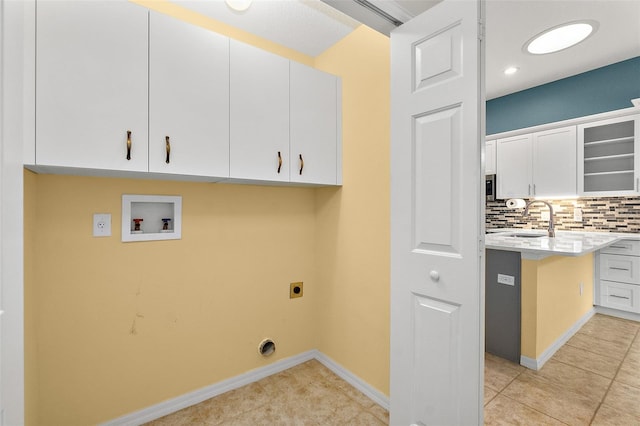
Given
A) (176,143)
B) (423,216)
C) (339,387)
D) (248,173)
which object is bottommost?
(339,387)

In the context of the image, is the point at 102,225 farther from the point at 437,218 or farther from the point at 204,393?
the point at 437,218

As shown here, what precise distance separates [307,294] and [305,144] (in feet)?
3.92

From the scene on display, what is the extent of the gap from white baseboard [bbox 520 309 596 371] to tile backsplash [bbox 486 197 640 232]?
114 centimetres

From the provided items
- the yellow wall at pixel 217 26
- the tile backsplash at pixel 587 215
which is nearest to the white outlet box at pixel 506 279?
the tile backsplash at pixel 587 215

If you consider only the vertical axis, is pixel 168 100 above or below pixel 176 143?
above

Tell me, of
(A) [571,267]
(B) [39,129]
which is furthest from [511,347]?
(B) [39,129]

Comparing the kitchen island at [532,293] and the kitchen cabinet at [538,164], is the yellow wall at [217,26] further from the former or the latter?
the kitchen cabinet at [538,164]

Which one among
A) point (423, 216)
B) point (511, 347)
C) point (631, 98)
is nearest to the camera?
point (423, 216)

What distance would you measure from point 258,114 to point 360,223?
0.97 meters

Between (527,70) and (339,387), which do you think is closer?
(339,387)

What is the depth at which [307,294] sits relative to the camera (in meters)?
2.40

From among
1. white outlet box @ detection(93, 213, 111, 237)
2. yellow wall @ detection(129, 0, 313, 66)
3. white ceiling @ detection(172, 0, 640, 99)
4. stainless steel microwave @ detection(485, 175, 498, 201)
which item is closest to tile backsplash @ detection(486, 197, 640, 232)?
stainless steel microwave @ detection(485, 175, 498, 201)

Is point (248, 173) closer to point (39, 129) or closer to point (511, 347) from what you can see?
point (39, 129)

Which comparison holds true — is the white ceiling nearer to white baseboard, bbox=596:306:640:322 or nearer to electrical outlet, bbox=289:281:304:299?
electrical outlet, bbox=289:281:304:299
